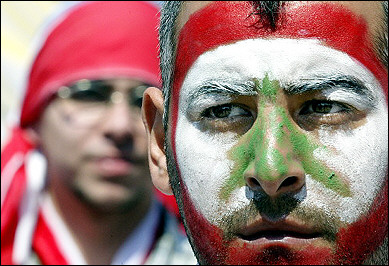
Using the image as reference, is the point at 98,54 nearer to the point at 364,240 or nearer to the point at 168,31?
the point at 168,31

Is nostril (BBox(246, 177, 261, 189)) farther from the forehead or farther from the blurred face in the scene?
the blurred face

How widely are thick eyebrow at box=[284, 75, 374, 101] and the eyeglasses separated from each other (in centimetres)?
264

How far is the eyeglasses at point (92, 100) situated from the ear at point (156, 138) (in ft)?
6.51

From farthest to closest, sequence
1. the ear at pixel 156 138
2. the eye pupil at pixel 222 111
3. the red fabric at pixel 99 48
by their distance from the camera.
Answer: the red fabric at pixel 99 48, the ear at pixel 156 138, the eye pupil at pixel 222 111

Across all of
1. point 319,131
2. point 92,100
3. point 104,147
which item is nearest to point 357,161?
point 319,131

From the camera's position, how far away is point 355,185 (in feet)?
7.58

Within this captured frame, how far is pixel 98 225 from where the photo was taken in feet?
16.8

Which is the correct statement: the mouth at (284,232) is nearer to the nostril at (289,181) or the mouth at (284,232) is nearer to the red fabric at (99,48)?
the nostril at (289,181)

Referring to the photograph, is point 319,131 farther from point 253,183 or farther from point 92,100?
point 92,100

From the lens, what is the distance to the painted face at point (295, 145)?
2271mm

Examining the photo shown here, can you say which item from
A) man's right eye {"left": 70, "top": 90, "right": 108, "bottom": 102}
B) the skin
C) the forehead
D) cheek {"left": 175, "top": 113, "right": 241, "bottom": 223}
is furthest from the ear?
man's right eye {"left": 70, "top": 90, "right": 108, "bottom": 102}

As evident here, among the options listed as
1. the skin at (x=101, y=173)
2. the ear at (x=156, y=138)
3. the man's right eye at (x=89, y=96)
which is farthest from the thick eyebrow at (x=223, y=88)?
the man's right eye at (x=89, y=96)

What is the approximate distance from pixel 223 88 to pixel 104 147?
2.56 meters

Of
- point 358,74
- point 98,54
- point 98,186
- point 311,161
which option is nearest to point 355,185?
point 311,161
